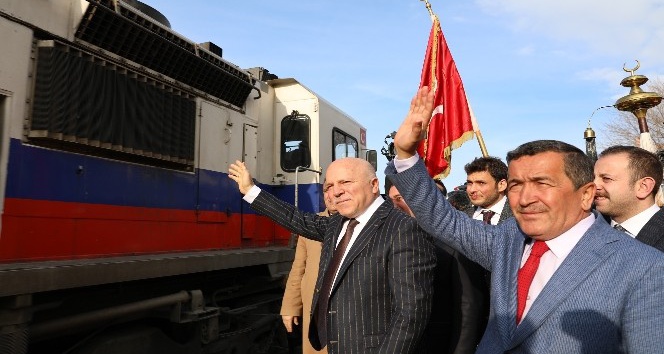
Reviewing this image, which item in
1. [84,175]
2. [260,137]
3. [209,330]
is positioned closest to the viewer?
[84,175]

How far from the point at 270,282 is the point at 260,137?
1721mm

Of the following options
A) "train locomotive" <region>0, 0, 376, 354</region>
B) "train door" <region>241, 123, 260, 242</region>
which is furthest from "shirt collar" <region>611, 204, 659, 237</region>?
"train door" <region>241, 123, 260, 242</region>

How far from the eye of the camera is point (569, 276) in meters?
1.33

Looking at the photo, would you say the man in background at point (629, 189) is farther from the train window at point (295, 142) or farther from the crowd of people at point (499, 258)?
the train window at point (295, 142)

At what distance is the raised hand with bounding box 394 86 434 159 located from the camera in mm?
1686

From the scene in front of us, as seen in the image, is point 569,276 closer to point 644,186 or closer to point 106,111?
point 644,186

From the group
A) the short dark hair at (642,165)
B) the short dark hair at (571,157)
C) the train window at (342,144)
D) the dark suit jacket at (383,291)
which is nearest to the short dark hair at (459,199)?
the train window at (342,144)

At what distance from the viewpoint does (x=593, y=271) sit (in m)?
1.31

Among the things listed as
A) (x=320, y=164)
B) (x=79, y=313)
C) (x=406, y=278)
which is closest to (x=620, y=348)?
(x=406, y=278)

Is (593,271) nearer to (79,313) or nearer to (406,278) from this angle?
(406,278)

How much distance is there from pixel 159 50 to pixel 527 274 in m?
3.62

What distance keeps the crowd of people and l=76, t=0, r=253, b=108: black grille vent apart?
1.68 meters

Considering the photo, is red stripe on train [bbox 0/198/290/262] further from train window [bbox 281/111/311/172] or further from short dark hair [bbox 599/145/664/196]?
short dark hair [bbox 599/145/664/196]

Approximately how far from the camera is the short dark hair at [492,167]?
308cm
